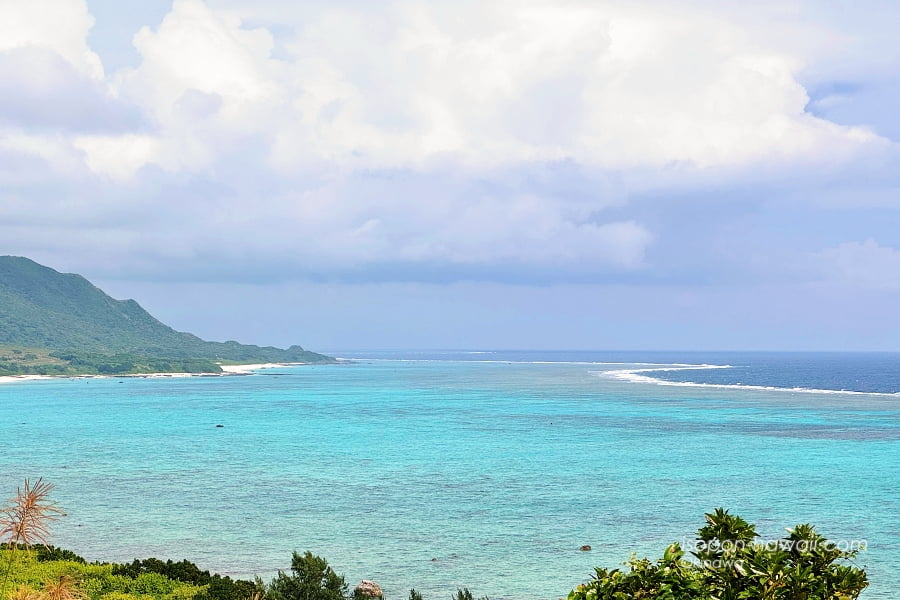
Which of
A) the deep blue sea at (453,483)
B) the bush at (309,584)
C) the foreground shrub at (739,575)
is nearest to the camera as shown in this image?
the foreground shrub at (739,575)

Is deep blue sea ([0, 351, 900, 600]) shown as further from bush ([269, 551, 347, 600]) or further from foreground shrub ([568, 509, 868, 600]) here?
foreground shrub ([568, 509, 868, 600])

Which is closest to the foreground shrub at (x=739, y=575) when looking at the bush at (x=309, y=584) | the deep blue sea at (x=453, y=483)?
the bush at (x=309, y=584)

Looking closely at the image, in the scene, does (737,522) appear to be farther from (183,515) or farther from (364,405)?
(364,405)

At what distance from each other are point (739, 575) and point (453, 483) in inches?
1950

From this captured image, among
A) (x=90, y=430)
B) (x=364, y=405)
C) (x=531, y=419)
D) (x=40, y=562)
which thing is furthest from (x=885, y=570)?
(x=364, y=405)

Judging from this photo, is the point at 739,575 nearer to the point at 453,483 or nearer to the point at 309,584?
the point at 309,584

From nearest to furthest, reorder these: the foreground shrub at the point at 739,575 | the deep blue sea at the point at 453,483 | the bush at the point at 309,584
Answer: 1. the foreground shrub at the point at 739,575
2. the bush at the point at 309,584
3. the deep blue sea at the point at 453,483

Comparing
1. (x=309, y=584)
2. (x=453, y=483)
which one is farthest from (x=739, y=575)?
(x=453, y=483)

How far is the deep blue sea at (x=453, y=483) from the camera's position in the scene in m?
41.7

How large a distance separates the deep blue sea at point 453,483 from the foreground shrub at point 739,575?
69.2ft

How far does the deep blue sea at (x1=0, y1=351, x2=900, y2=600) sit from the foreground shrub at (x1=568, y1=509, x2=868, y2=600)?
69.2 feet

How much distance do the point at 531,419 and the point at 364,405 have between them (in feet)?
129

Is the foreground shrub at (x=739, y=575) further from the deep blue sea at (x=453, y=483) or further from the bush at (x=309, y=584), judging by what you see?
the deep blue sea at (x=453, y=483)

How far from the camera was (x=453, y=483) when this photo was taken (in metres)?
62.5
